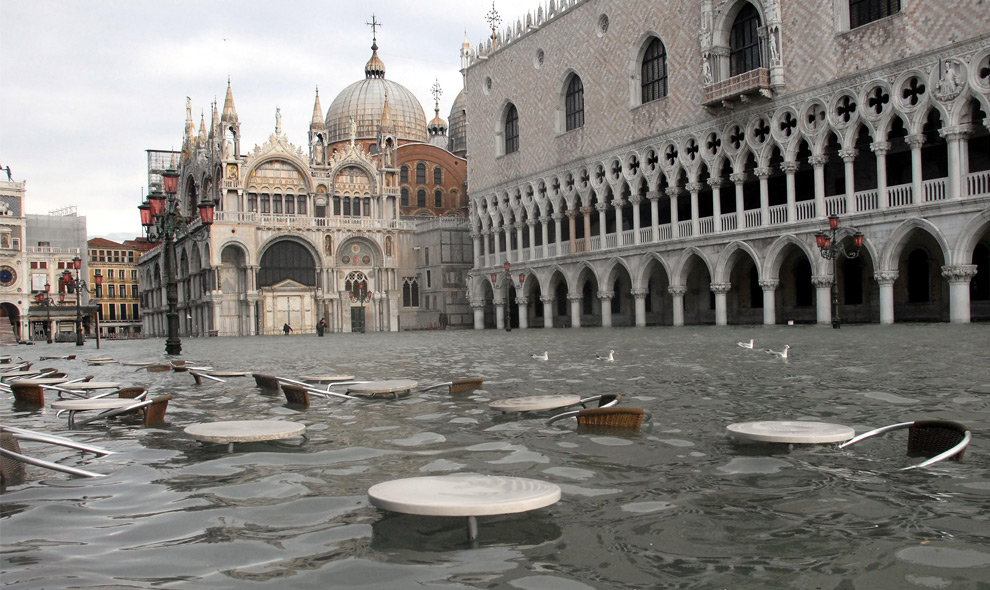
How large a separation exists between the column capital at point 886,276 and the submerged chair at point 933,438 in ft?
73.3

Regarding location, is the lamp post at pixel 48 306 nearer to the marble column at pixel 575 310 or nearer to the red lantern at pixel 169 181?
the marble column at pixel 575 310

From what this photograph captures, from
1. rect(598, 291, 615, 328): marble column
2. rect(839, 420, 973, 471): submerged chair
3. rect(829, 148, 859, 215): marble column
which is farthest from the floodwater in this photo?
rect(598, 291, 615, 328): marble column

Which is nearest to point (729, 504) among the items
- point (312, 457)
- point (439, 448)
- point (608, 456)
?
point (608, 456)

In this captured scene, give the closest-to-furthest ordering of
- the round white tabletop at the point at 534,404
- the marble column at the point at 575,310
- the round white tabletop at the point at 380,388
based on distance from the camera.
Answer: the round white tabletop at the point at 534,404 → the round white tabletop at the point at 380,388 → the marble column at the point at 575,310

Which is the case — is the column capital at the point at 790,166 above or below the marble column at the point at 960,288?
above

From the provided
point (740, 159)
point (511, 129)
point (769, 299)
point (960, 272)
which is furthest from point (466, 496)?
point (511, 129)

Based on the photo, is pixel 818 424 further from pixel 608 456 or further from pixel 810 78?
pixel 810 78

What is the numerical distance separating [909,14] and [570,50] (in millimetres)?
17590

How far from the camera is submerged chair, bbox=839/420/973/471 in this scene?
455 cm

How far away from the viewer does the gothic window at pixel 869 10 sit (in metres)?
25.2

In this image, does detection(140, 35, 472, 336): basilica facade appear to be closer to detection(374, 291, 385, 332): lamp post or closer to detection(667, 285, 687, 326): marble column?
detection(374, 291, 385, 332): lamp post

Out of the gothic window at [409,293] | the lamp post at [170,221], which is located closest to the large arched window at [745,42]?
the lamp post at [170,221]

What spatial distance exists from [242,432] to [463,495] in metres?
2.54

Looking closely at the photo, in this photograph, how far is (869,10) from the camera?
25.8 metres
